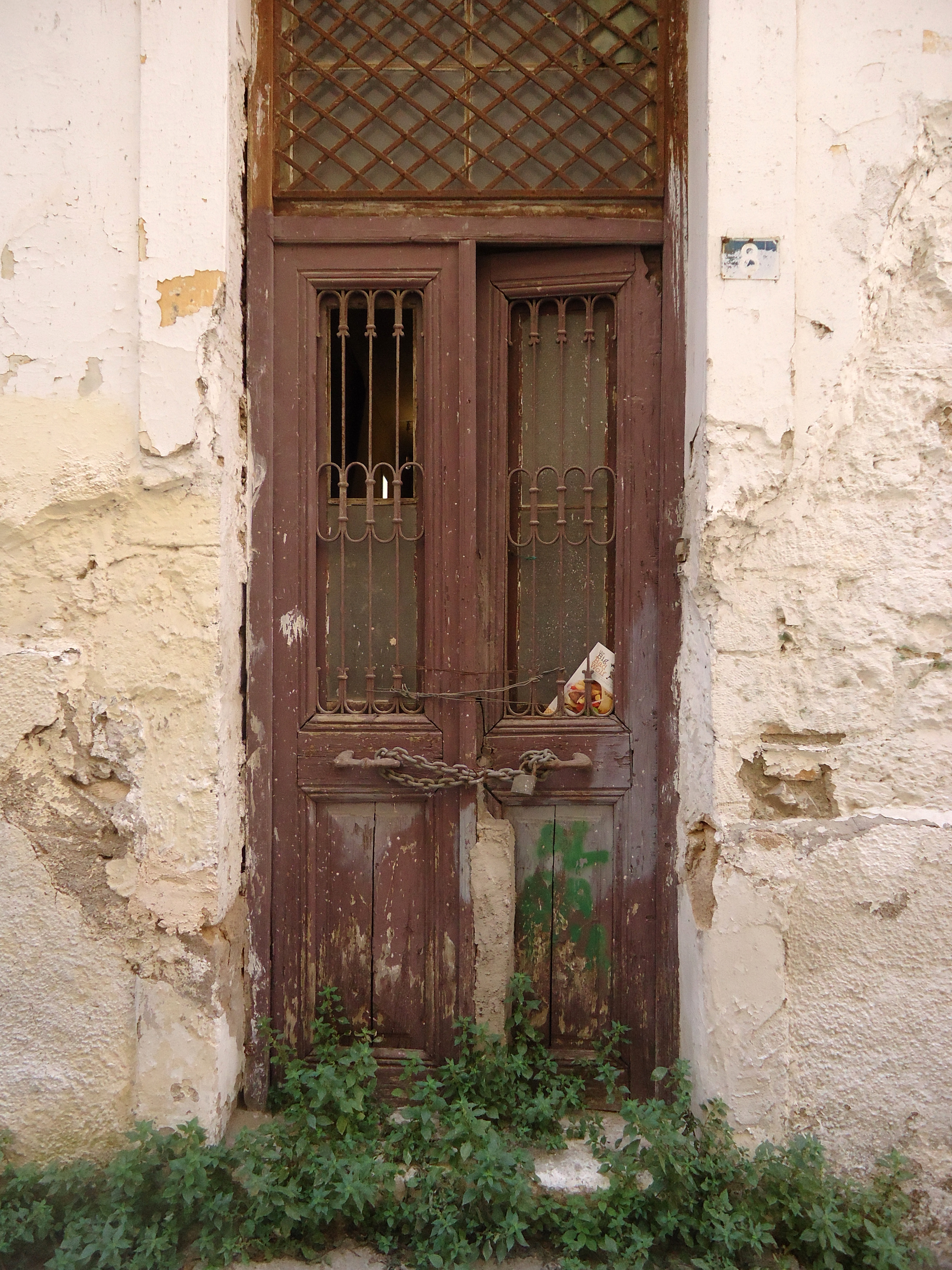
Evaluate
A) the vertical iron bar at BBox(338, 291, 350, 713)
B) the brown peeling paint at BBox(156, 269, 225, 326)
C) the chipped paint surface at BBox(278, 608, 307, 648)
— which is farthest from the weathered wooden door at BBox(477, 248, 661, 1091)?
the brown peeling paint at BBox(156, 269, 225, 326)

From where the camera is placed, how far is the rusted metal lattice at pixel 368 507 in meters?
2.61

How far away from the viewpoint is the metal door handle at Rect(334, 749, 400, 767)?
254 centimetres

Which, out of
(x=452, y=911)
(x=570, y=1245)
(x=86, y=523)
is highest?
(x=86, y=523)

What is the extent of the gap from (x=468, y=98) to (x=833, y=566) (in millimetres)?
1793

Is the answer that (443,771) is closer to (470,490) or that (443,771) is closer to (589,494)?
(470,490)

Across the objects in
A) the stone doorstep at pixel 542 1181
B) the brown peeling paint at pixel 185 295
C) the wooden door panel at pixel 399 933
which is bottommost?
the stone doorstep at pixel 542 1181

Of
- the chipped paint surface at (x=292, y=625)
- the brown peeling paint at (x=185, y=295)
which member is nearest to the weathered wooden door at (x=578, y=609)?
the chipped paint surface at (x=292, y=625)

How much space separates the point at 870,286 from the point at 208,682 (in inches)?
83.7

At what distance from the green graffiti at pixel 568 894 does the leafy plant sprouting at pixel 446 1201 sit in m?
0.45

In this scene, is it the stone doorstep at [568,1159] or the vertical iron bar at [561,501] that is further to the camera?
the vertical iron bar at [561,501]

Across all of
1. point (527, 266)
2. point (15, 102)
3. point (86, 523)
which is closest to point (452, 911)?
point (86, 523)

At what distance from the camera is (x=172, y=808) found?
233 centimetres

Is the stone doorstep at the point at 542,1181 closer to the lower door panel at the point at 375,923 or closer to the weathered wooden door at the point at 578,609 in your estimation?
the weathered wooden door at the point at 578,609

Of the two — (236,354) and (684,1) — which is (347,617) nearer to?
(236,354)
